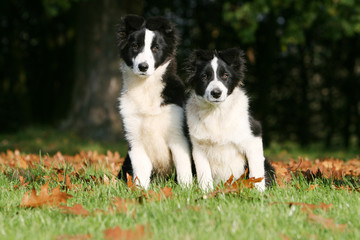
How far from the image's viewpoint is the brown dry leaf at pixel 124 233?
8.32 ft

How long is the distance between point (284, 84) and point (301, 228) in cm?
1153

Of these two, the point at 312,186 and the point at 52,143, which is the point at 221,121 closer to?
the point at 312,186

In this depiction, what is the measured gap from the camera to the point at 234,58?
14.0 feet

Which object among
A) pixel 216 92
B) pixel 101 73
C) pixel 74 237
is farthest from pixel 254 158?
pixel 101 73

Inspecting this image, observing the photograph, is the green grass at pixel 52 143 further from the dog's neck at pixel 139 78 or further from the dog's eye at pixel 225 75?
the dog's eye at pixel 225 75

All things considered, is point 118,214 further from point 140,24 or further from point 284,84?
point 284,84

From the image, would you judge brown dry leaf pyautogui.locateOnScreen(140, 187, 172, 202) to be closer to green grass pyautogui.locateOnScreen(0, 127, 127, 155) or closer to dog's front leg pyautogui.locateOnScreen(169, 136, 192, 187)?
dog's front leg pyautogui.locateOnScreen(169, 136, 192, 187)

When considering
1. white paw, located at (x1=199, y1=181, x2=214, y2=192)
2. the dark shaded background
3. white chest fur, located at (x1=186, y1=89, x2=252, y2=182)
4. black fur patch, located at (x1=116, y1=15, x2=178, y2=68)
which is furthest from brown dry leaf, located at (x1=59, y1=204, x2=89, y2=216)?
the dark shaded background

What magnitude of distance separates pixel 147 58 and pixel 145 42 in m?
0.20

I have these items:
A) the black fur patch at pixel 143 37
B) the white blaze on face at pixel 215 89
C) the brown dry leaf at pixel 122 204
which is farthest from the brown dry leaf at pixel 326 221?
the black fur patch at pixel 143 37

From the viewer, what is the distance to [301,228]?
9.11ft

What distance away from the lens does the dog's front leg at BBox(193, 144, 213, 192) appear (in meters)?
4.16

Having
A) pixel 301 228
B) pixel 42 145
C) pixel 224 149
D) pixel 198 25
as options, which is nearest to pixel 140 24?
pixel 224 149

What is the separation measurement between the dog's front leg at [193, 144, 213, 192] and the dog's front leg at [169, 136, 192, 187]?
130 mm
